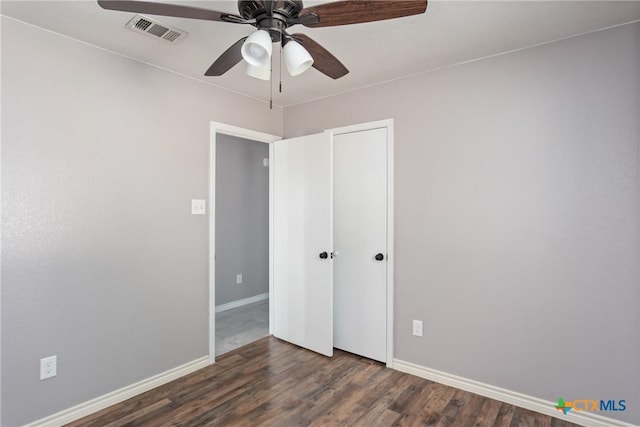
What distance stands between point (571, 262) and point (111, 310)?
3045mm

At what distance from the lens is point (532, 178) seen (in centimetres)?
226

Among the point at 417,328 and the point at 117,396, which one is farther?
the point at 417,328

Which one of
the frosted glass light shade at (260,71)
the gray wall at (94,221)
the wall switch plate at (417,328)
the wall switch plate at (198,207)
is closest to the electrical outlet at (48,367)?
the gray wall at (94,221)

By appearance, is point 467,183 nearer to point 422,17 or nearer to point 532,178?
point 532,178

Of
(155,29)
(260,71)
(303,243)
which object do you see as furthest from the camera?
(303,243)

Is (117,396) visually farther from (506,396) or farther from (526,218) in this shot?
(526,218)

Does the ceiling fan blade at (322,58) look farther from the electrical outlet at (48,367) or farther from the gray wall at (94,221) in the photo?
the electrical outlet at (48,367)

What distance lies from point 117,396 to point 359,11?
109 inches

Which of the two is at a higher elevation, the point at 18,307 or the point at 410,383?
the point at 18,307

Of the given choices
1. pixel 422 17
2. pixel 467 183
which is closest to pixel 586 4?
pixel 422 17

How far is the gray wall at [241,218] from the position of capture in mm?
4406

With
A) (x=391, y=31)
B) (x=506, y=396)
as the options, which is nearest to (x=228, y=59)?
(x=391, y=31)

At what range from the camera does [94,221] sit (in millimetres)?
2254

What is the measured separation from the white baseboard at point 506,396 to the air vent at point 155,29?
2.88 metres
